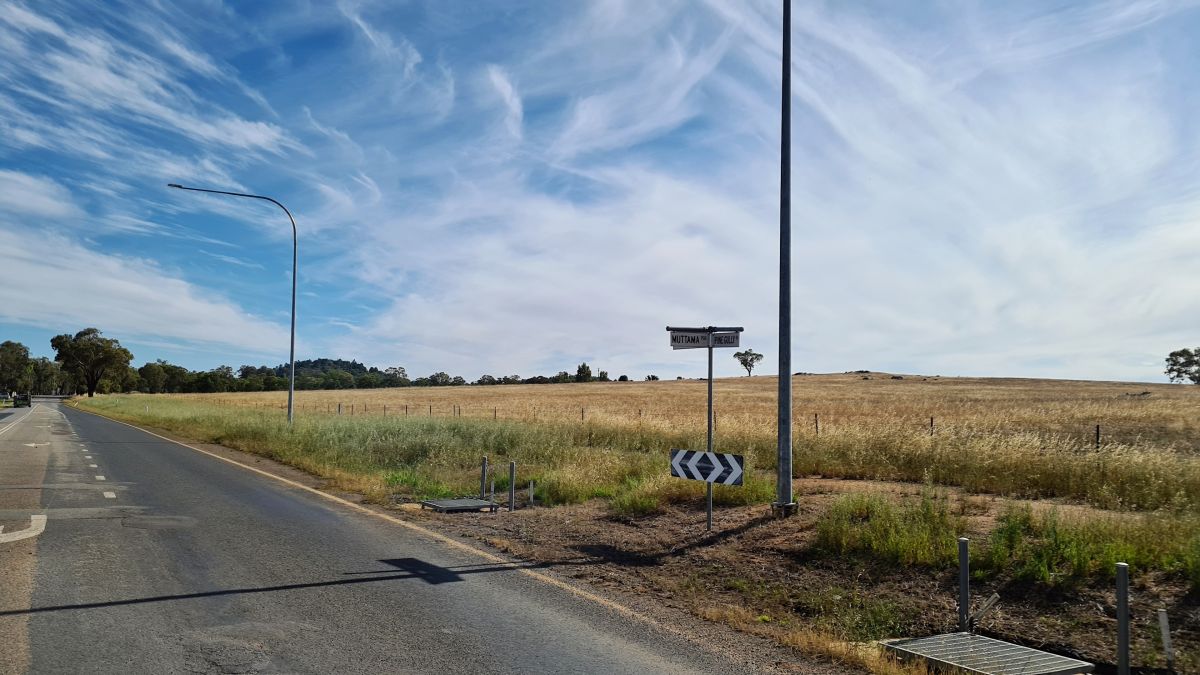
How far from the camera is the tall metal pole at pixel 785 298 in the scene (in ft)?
33.2

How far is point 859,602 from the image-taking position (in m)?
7.13

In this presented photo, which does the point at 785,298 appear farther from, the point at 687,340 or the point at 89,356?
the point at 89,356

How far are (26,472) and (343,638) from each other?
15.5 meters

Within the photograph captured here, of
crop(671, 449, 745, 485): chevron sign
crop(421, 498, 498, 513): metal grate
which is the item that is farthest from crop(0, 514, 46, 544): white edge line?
crop(671, 449, 745, 485): chevron sign

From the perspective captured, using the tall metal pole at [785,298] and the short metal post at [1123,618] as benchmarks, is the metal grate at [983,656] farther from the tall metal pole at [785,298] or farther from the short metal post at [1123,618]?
the tall metal pole at [785,298]

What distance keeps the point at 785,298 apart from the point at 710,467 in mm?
2490

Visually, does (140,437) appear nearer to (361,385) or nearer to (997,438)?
(997,438)

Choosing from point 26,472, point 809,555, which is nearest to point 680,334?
point 809,555

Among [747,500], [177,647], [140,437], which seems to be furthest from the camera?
[140,437]

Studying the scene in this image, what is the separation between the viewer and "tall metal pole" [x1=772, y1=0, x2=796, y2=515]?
1013cm

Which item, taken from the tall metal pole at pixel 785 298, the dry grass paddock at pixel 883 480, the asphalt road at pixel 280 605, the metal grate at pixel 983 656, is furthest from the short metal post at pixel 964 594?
the tall metal pole at pixel 785 298

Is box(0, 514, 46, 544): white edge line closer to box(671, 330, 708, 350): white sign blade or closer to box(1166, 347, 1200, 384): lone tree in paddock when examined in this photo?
box(671, 330, 708, 350): white sign blade

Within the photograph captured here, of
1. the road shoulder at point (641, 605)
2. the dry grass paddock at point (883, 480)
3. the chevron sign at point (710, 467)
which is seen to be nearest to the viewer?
the road shoulder at point (641, 605)

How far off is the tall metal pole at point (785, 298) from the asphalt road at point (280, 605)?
12.7 ft
